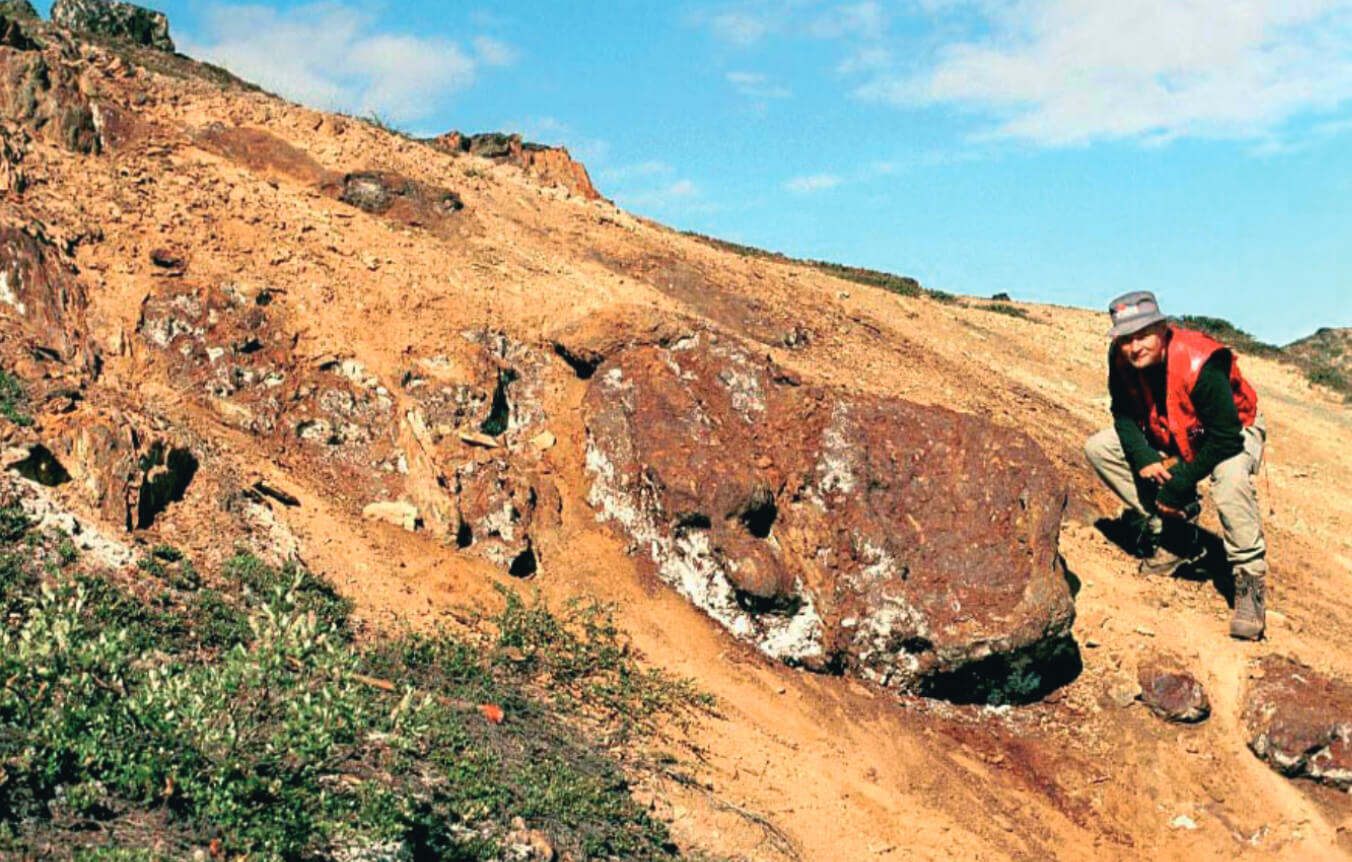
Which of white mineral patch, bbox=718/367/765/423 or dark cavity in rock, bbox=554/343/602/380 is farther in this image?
dark cavity in rock, bbox=554/343/602/380

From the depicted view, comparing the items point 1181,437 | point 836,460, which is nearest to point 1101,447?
point 1181,437

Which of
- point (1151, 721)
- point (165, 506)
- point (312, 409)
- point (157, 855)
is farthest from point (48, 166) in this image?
point (1151, 721)

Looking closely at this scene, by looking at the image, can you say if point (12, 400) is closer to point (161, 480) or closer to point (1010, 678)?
point (161, 480)

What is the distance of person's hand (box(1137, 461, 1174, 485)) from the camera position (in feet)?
30.7

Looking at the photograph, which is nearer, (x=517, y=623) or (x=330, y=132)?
(x=517, y=623)

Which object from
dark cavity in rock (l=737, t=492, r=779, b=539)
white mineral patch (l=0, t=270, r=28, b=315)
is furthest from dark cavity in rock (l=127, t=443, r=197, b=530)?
dark cavity in rock (l=737, t=492, r=779, b=539)

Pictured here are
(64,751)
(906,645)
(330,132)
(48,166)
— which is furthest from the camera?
(330,132)

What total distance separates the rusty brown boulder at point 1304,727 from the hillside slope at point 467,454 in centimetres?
13

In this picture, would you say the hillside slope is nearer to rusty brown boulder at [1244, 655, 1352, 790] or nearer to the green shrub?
rusty brown boulder at [1244, 655, 1352, 790]

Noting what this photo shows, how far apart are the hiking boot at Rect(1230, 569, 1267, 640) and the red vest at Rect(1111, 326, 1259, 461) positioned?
1250 mm

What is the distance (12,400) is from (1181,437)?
8.32 meters

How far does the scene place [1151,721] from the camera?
9289mm

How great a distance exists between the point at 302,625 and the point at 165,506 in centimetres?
308

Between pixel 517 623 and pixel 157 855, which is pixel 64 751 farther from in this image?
pixel 517 623
